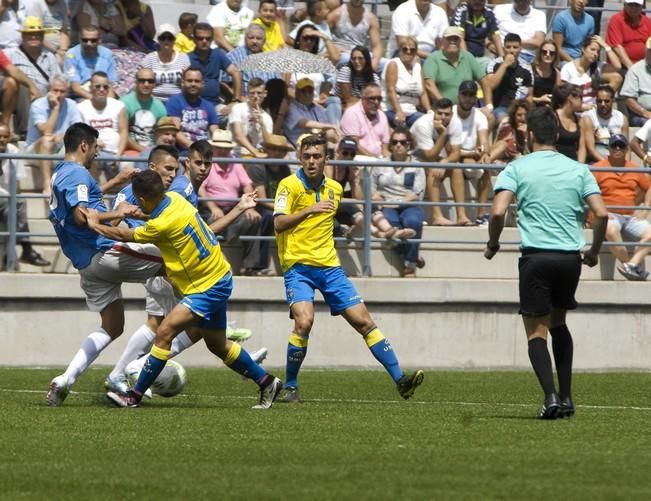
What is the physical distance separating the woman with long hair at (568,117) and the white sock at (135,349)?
7.66 metres

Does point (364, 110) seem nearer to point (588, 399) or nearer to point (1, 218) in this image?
point (1, 218)

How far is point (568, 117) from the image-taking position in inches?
735

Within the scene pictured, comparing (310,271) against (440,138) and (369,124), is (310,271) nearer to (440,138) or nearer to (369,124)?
(440,138)

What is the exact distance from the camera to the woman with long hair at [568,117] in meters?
18.5

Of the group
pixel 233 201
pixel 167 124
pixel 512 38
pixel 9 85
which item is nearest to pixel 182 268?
pixel 233 201

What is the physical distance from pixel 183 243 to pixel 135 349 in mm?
1506

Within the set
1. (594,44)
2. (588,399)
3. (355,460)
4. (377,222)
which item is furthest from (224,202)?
(355,460)

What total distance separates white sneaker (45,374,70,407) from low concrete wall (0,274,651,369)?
477 centimetres

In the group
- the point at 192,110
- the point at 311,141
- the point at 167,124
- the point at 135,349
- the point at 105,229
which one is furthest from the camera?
the point at 192,110

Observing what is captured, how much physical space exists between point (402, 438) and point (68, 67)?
419 inches

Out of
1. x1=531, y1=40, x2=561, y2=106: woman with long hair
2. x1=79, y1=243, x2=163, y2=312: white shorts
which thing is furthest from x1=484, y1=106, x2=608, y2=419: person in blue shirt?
x1=531, y1=40, x2=561, y2=106: woman with long hair

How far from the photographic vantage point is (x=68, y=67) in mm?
18750

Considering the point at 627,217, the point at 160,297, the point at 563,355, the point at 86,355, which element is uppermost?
the point at 563,355

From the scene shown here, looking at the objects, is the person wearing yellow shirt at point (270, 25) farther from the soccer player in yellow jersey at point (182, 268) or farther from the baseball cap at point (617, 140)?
the soccer player in yellow jersey at point (182, 268)
